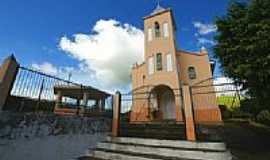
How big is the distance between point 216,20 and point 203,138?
4721mm

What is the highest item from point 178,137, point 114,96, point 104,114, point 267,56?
point 267,56

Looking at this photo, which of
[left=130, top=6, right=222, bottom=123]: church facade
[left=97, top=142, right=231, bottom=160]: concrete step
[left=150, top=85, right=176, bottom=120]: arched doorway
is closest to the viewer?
[left=97, top=142, right=231, bottom=160]: concrete step

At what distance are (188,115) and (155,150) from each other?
1548 millimetres

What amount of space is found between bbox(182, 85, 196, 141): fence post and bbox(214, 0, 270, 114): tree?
1869mm

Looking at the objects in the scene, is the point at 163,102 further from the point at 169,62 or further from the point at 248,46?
the point at 248,46

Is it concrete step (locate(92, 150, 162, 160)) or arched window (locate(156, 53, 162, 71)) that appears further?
arched window (locate(156, 53, 162, 71))

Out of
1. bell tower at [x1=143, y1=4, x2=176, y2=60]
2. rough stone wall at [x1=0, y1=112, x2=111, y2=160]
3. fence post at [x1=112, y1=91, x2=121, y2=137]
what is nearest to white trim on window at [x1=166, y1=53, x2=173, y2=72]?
bell tower at [x1=143, y1=4, x2=176, y2=60]

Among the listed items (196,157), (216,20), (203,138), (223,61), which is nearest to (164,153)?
(196,157)

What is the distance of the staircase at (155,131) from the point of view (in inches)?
252

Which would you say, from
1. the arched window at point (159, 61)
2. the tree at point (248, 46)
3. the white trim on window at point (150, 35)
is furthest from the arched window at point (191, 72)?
the tree at point (248, 46)

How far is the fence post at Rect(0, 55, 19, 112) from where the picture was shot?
14.3 ft

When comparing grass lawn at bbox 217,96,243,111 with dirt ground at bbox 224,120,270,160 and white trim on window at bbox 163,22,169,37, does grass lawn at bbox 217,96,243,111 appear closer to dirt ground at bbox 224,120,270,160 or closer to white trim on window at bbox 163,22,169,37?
dirt ground at bbox 224,120,270,160

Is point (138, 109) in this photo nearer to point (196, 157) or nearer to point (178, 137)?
point (178, 137)

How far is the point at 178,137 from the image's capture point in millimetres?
6227
